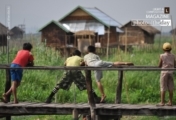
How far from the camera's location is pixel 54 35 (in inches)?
1362

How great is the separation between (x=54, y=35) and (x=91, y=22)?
2.64m

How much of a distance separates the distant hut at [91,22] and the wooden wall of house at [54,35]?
843 millimetres

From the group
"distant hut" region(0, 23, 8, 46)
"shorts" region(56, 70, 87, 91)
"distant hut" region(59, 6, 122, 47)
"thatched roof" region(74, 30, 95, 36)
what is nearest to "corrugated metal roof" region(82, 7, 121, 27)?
"distant hut" region(59, 6, 122, 47)

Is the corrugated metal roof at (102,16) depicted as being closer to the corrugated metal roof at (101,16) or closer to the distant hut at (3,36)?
the corrugated metal roof at (101,16)

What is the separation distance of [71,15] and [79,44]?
455cm

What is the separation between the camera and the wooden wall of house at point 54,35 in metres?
34.2

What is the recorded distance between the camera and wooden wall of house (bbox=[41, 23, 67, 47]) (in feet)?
112

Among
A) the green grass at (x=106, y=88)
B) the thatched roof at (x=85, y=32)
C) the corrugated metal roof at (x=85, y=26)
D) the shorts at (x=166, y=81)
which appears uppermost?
the corrugated metal roof at (x=85, y=26)

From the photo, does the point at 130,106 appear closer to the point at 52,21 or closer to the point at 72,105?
the point at 72,105

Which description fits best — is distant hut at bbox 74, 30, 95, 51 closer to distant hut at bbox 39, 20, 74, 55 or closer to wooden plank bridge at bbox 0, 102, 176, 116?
distant hut at bbox 39, 20, 74, 55

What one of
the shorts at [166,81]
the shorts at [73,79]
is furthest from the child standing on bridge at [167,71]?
the shorts at [73,79]

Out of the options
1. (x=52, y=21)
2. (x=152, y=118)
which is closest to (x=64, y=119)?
(x=152, y=118)

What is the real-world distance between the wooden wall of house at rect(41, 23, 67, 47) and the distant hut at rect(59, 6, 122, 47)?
843 millimetres

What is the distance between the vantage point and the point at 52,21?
113 ft
